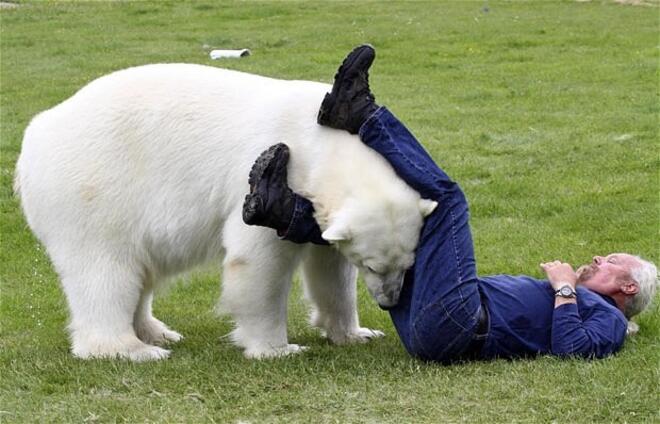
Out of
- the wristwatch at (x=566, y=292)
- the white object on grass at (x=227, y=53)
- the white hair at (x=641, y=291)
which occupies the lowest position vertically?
the white object on grass at (x=227, y=53)

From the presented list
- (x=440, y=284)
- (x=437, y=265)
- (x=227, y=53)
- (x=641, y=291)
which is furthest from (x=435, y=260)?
(x=227, y=53)

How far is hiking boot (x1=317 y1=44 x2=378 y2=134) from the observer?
5809mm

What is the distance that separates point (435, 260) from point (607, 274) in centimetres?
119

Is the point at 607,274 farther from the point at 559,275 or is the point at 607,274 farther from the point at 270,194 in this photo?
the point at 270,194

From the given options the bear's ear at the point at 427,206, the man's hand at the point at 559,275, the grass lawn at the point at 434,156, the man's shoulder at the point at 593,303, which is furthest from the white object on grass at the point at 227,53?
the bear's ear at the point at 427,206

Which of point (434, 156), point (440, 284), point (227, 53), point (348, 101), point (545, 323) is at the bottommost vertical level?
point (227, 53)

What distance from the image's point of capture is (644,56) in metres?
19.7

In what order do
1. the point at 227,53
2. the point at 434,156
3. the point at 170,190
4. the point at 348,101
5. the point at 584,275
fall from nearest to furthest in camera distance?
the point at 348,101, the point at 170,190, the point at 584,275, the point at 434,156, the point at 227,53

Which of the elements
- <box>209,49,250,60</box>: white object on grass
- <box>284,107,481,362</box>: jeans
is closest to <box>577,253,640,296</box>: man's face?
<box>284,107,481,362</box>: jeans

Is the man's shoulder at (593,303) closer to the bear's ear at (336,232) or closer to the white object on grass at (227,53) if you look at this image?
the bear's ear at (336,232)

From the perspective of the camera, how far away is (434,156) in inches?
490

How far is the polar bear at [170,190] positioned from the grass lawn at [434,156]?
339 millimetres

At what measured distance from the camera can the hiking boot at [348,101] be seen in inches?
229

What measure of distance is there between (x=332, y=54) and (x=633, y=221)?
1195 centimetres
